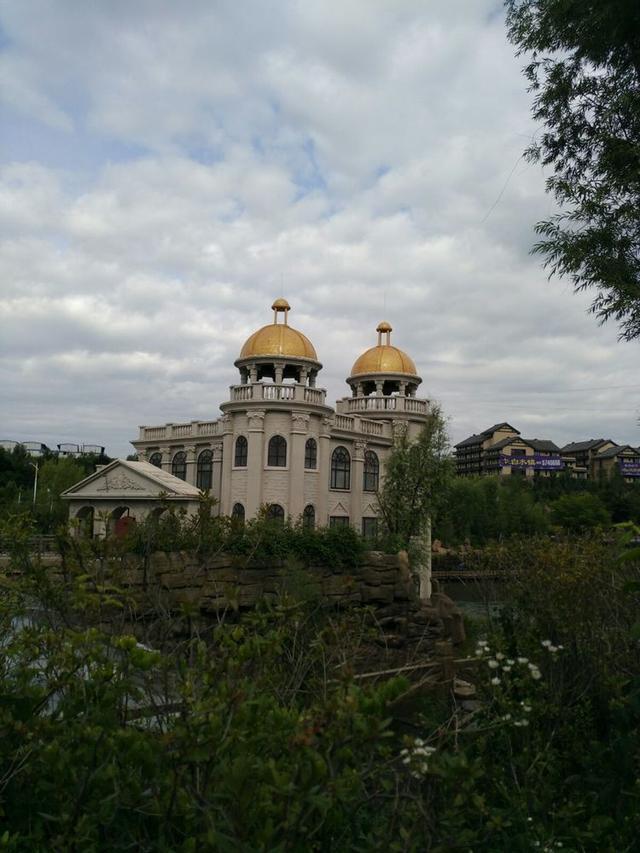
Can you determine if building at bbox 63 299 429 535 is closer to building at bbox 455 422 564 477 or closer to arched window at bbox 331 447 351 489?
arched window at bbox 331 447 351 489

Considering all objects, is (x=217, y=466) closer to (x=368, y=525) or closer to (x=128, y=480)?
(x=368, y=525)

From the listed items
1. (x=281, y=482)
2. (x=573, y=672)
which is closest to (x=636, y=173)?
(x=573, y=672)

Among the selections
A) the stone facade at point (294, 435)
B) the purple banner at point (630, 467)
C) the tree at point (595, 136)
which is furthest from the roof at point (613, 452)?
→ the tree at point (595, 136)

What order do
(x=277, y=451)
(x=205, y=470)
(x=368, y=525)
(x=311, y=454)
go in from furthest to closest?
(x=368, y=525) < (x=205, y=470) < (x=311, y=454) < (x=277, y=451)

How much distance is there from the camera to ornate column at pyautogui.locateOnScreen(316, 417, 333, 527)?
86.8 ft

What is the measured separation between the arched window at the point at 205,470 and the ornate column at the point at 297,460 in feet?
15.8

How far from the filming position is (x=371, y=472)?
30.0m

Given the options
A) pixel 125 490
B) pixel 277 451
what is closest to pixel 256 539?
pixel 125 490

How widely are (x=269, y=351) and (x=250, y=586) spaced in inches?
484

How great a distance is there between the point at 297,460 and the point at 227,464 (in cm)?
290

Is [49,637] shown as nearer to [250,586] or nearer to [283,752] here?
[283,752]

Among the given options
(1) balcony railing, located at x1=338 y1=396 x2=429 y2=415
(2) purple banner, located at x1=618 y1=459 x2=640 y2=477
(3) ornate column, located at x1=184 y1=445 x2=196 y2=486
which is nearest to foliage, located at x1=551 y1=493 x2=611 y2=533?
(1) balcony railing, located at x1=338 y1=396 x2=429 y2=415

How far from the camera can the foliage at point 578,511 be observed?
158ft

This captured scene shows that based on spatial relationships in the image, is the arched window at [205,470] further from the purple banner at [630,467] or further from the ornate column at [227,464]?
the purple banner at [630,467]
